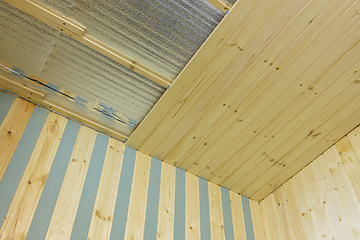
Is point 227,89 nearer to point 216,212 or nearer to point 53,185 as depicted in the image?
point 216,212

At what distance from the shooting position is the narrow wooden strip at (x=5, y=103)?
6.43ft

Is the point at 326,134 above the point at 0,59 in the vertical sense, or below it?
above

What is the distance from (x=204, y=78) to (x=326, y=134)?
3.83 ft

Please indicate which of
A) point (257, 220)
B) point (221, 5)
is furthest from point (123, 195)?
point (221, 5)

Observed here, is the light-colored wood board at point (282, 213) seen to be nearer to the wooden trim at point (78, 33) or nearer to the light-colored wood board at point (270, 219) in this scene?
the light-colored wood board at point (270, 219)

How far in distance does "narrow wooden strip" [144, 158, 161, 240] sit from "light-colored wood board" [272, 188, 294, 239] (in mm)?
1168

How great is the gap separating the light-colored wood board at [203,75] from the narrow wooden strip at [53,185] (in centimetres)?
47

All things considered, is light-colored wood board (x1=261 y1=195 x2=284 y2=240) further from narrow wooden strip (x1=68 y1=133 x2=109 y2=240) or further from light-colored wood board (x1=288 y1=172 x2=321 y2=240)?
narrow wooden strip (x1=68 y1=133 x2=109 y2=240)

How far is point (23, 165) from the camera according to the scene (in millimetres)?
1849

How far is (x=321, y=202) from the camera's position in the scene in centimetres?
234

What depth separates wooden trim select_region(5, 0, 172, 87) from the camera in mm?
1651

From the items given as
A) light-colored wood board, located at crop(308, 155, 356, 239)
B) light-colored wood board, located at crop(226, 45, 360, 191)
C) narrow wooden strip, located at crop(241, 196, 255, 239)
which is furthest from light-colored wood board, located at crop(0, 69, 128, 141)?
light-colored wood board, located at crop(308, 155, 356, 239)

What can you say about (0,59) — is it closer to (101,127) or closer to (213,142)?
(101,127)

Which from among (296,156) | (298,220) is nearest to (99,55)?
(296,156)
